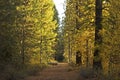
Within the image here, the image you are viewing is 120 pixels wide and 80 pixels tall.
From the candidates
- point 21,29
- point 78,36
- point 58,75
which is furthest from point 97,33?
point 21,29

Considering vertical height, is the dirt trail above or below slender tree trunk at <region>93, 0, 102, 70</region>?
below

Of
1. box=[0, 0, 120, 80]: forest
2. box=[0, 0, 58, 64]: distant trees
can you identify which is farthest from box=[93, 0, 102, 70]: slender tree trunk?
box=[0, 0, 58, 64]: distant trees

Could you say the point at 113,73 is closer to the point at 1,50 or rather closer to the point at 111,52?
the point at 111,52

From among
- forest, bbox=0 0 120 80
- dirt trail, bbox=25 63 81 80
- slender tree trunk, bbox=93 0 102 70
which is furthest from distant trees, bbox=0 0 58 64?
slender tree trunk, bbox=93 0 102 70

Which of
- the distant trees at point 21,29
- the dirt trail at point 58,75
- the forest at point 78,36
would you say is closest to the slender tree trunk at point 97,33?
the forest at point 78,36

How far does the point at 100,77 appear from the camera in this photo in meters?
15.1

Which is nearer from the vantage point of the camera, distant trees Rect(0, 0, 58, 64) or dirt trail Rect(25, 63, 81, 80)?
dirt trail Rect(25, 63, 81, 80)

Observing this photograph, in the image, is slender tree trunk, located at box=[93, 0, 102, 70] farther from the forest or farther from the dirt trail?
the dirt trail

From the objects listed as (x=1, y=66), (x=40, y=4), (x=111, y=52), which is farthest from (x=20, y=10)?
(x=111, y=52)

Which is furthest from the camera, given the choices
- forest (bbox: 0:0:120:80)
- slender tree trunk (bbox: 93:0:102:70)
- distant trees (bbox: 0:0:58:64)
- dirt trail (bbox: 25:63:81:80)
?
distant trees (bbox: 0:0:58:64)

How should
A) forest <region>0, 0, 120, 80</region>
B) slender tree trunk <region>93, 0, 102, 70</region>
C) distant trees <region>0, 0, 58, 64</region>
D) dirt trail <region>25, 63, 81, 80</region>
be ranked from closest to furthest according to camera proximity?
forest <region>0, 0, 120, 80</region>
slender tree trunk <region>93, 0, 102, 70</region>
dirt trail <region>25, 63, 81, 80</region>
distant trees <region>0, 0, 58, 64</region>

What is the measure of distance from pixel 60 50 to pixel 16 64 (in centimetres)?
5593

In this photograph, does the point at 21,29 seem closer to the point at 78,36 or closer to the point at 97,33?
the point at 78,36

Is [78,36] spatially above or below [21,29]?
below
